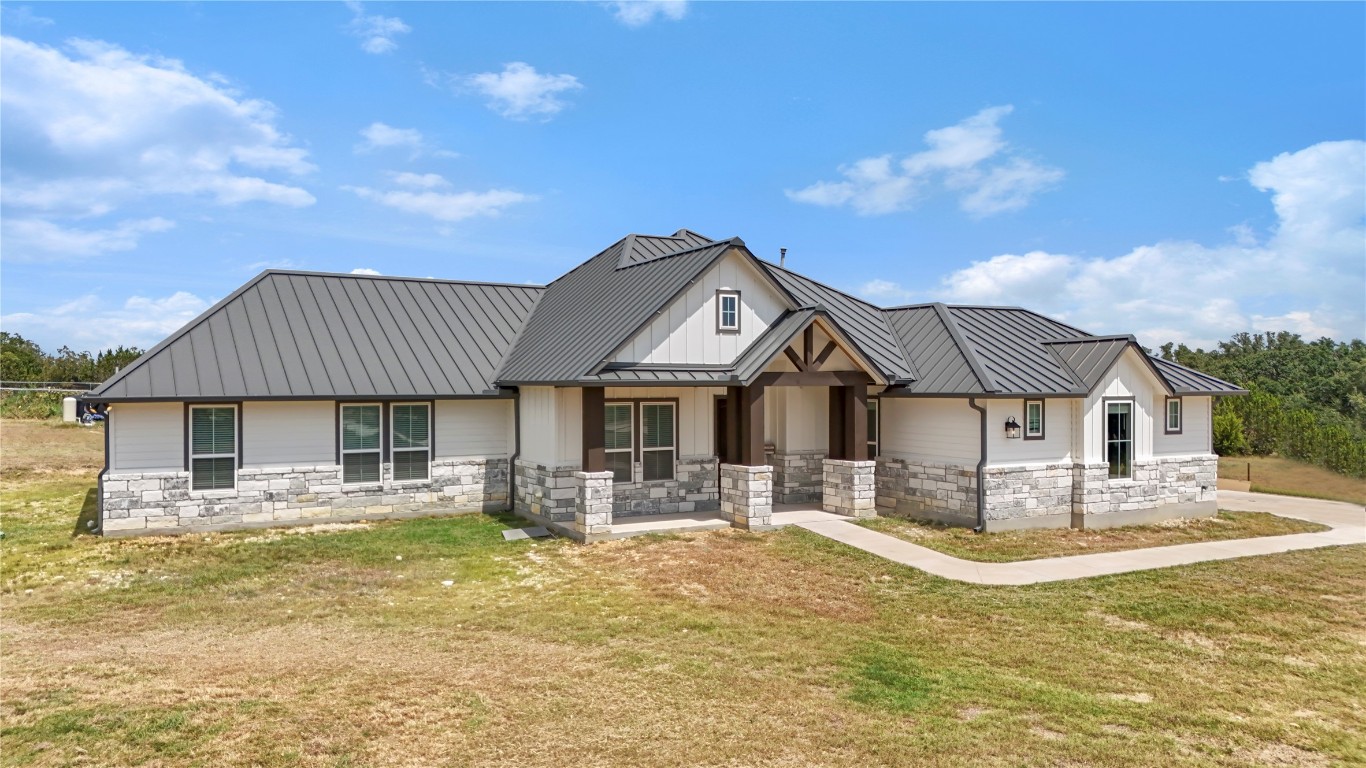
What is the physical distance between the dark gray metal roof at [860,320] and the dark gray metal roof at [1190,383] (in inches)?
212

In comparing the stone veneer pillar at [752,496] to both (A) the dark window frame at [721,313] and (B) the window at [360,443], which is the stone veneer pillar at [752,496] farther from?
(B) the window at [360,443]

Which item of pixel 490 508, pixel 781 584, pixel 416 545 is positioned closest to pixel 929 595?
pixel 781 584

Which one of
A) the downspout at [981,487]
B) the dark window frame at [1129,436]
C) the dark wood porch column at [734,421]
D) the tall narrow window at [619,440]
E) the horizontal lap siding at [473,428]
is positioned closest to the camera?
the downspout at [981,487]

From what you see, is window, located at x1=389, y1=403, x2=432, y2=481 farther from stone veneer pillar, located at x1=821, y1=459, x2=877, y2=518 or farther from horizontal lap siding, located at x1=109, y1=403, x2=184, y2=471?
stone veneer pillar, located at x1=821, y1=459, x2=877, y2=518

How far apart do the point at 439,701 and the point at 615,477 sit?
30.7 ft

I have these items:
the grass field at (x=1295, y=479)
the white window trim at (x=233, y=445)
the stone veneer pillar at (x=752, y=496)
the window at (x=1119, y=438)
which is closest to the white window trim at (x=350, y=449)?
the white window trim at (x=233, y=445)

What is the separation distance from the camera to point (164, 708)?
700cm

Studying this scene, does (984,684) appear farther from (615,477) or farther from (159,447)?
(159,447)

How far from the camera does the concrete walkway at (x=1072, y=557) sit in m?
12.5

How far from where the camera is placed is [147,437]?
→ 14.9 metres

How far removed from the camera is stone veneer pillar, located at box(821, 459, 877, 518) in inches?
659

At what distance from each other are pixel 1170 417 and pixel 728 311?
1010 cm

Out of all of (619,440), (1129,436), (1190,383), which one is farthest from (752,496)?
(1190,383)

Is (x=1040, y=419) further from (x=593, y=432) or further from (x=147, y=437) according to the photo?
(x=147, y=437)
